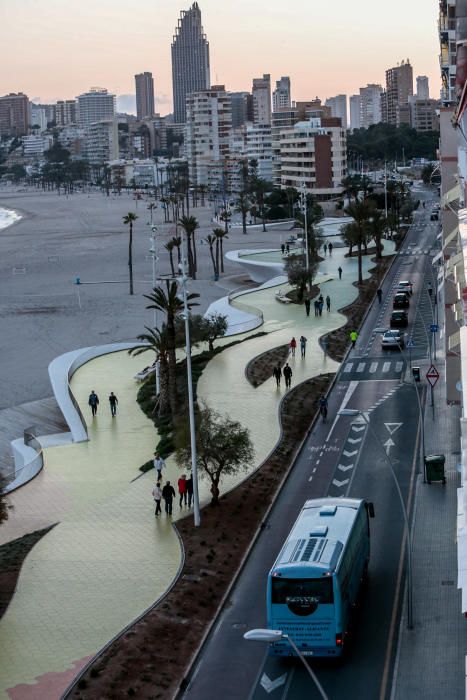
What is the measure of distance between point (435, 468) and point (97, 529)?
8.98 metres

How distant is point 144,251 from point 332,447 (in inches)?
2942

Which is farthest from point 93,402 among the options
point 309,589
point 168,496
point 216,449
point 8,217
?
point 8,217

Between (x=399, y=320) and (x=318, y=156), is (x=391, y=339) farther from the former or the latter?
(x=318, y=156)

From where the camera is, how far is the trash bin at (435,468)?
98.9 ft

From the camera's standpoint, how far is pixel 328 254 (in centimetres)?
A: 8825

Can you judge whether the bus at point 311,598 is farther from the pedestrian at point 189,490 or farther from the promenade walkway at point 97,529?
the pedestrian at point 189,490

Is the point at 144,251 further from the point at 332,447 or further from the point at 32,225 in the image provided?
the point at 332,447

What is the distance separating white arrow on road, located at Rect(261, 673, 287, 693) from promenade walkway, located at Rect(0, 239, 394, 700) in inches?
125

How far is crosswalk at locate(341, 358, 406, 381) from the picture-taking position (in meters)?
44.6

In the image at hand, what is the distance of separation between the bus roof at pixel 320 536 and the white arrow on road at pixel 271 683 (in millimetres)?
1862

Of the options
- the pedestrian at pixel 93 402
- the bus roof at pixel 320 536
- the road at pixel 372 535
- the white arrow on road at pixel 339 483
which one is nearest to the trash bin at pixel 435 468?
the road at pixel 372 535

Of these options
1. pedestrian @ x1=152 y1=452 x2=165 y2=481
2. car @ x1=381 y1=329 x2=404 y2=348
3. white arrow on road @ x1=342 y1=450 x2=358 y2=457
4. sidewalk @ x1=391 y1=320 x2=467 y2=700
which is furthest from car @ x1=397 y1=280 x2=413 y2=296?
pedestrian @ x1=152 y1=452 x2=165 y2=481

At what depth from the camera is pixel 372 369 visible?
45969mm

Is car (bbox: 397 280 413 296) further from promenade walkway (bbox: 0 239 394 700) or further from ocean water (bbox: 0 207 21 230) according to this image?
ocean water (bbox: 0 207 21 230)
